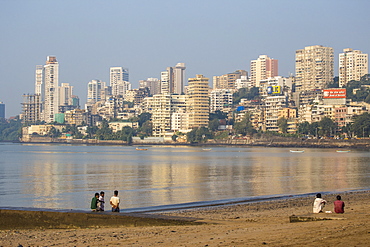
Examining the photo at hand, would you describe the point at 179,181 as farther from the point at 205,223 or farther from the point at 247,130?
the point at 247,130

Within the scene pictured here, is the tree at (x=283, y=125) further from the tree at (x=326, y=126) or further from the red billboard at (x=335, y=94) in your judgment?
the tree at (x=326, y=126)

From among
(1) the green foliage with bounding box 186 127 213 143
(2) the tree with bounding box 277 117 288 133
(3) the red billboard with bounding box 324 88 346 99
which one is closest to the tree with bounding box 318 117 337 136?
(3) the red billboard with bounding box 324 88 346 99

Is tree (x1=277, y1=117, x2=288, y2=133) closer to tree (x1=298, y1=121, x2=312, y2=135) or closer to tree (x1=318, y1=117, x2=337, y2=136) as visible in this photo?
tree (x1=298, y1=121, x2=312, y2=135)

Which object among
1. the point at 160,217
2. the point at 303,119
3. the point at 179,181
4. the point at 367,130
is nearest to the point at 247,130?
the point at 303,119

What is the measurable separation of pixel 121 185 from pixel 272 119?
146 meters

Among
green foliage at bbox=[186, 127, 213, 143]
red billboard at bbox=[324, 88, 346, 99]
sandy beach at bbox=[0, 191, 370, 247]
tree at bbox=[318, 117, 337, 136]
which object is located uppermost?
red billboard at bbox=[324, 88, 346, 99]

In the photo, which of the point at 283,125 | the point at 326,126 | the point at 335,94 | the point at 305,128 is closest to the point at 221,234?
the point at 326,126

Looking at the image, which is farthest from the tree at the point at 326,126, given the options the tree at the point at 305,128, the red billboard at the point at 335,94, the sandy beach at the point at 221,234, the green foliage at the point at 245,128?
the sandy beach at the point at 221,234

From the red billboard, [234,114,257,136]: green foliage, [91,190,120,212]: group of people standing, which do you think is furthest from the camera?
[234,114,257,136]: green foliage

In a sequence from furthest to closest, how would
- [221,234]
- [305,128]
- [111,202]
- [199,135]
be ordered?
[199,135] → [305,128] → [111,202] → [221,234]

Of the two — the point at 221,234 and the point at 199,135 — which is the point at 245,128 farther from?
the point at 221,234

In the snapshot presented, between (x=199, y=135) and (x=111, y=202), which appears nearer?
(x=111, y=202)

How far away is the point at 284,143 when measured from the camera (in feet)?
541

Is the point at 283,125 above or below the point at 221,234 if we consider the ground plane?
above
